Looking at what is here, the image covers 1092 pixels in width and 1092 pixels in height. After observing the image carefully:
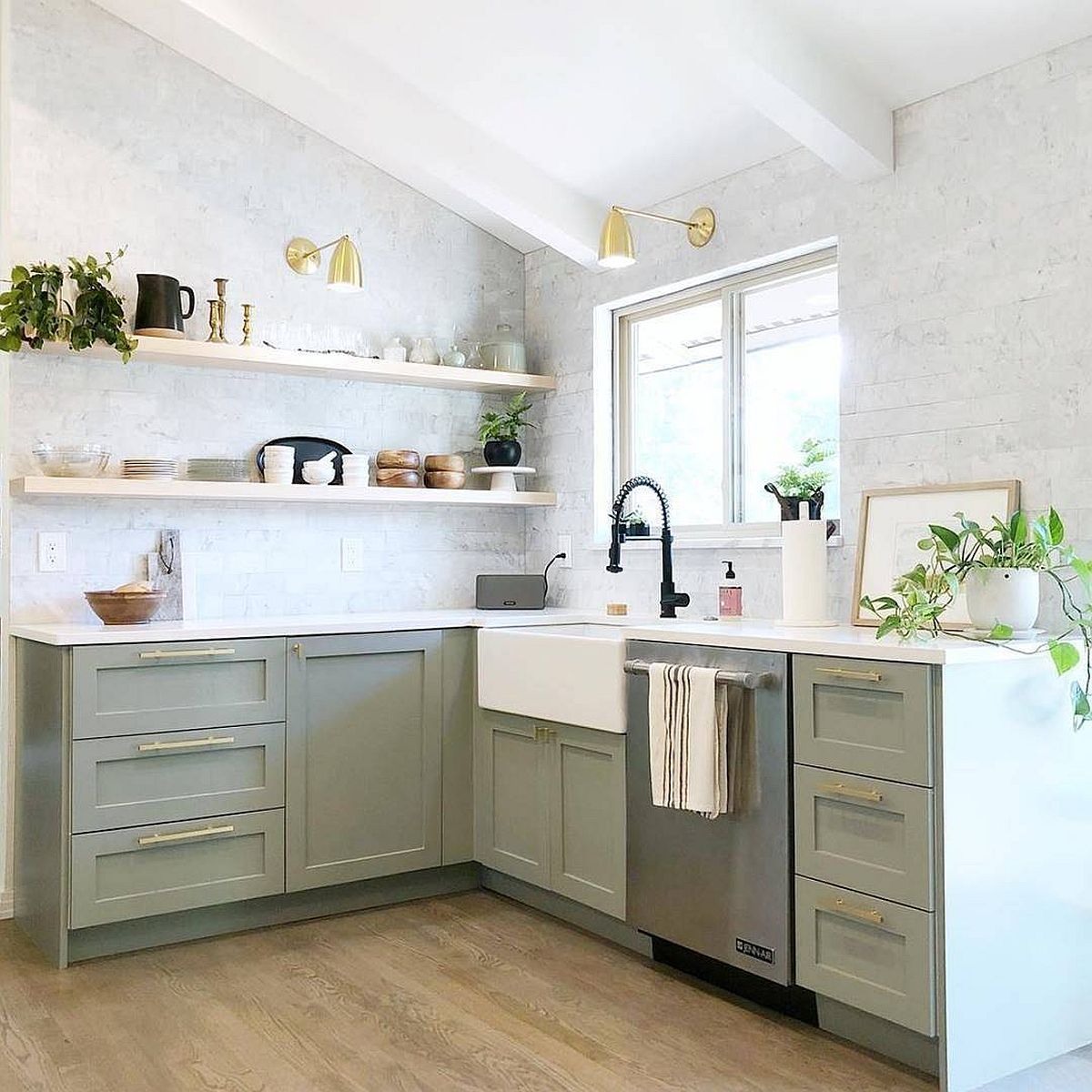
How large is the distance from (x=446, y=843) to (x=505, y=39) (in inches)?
99.7

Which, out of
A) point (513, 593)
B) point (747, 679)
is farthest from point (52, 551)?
point (747, 679)

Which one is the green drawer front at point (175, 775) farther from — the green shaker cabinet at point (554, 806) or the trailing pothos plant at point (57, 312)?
the trailing pothos plant at point (57, 312)

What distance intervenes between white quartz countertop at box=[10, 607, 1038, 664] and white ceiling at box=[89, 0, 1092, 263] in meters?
1.35

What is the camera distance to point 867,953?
250 centimetres

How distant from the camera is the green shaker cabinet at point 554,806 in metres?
3.27

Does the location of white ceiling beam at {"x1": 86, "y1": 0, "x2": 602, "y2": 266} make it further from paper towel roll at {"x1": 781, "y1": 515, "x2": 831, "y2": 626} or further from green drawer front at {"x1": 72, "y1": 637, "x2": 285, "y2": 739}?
green drawer front at {"x1": 72, "y1": 637, "x2": 285, "y2": 739}

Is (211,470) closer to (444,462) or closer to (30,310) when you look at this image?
(30,310)

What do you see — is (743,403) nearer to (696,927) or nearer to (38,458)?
(696,927)

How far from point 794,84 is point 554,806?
2.13 meters

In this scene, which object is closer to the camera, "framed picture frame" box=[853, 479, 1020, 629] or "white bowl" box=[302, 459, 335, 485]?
"framed picture frame" box=[853, 479, 1020, 629]

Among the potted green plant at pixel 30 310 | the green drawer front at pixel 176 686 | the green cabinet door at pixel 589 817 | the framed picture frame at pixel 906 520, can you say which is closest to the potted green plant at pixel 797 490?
the framed picture frame at pixel 906 520

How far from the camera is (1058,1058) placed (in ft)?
8.34

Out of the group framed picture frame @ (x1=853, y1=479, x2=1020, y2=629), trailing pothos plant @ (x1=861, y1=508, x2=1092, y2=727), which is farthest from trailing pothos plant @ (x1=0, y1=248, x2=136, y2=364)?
trailing pothos plant @ (x1=861, y1=508, x2=1092, y2=727)

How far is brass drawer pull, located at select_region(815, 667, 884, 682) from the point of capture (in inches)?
97.0
